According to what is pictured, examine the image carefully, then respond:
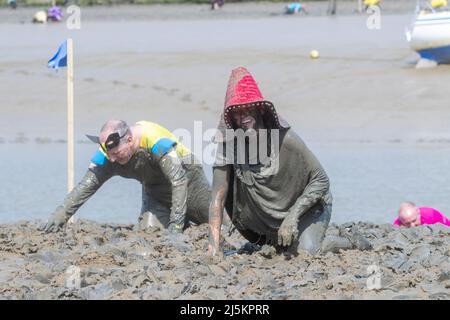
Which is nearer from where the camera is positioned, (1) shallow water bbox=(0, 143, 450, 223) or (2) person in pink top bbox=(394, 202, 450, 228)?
(2) person in pink top bbox=(394, 202, 450, 228)

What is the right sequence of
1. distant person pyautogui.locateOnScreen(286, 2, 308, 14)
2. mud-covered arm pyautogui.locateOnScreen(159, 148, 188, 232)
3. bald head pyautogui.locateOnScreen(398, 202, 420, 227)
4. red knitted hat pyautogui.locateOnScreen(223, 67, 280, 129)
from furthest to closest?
distant person pyautogui.locateOnScreen(286, 2, 308, 14) < bald head pyautogui.locateOnScreen(398, 202, 420, 227) < mud-covered arm pyautogui.locateOnScreen(159, 148, 188, 232) < red knitted hat pyautogui.locateOnScreen(223, 67, 280, 129)

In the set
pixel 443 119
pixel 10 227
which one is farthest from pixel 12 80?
pixel 10 227

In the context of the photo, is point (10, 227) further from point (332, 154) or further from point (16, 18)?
point (16, 18)

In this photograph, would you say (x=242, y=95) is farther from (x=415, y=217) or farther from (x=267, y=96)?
(x=267, y=96)

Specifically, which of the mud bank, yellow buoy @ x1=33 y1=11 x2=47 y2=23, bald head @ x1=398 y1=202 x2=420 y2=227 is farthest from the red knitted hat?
yellow buoy @ x1=33 y1=11 x2=47 y2=23

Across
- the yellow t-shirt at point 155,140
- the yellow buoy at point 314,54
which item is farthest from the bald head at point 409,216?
the yellow buoy at point 314,54

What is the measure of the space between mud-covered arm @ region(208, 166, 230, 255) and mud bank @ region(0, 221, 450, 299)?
0.15m

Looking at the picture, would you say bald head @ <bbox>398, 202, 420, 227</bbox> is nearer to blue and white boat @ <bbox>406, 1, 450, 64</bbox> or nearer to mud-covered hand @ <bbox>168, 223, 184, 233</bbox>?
mud-covered hand @ <bbox>168, 223, 184, 233</bbox>

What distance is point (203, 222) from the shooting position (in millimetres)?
11836

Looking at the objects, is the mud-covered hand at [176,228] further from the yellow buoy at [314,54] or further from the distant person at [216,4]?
the distant person at [216,4]

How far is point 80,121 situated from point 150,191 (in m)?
9.43

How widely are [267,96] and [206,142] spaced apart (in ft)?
9.64

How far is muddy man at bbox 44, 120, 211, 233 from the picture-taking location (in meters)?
10.7
